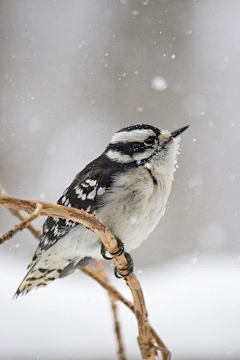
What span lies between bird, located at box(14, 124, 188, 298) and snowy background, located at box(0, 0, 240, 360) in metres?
0.88

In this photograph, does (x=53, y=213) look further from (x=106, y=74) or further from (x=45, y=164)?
(x=106, y=74)

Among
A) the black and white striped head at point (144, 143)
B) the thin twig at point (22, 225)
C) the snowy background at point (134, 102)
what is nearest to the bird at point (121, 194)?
the black and white striped head at point (144, 143)

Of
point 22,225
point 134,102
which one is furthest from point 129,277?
point 134,102

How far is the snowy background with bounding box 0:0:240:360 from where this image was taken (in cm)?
179

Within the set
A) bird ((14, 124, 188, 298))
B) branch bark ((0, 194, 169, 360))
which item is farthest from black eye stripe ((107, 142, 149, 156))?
branch bark ((0, 194, 169, 360))

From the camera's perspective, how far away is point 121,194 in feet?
2.47

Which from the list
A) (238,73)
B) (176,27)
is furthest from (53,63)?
(238,73)

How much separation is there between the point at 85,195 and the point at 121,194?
3.3 inches

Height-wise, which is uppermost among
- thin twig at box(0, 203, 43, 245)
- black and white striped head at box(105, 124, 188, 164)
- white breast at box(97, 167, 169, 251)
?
black and white striped head at box(105, 124, 188, 164)

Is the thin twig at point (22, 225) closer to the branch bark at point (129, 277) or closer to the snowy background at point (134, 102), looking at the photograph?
the branch bark at point (129, 277)

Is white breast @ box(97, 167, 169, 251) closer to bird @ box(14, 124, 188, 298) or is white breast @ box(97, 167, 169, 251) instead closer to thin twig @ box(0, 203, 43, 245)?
bird @ box(14, 124, 188, 298)

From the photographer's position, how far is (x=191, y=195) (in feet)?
6.44

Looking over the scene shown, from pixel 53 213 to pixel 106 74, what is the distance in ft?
5.29

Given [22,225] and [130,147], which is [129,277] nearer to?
[130,147]
